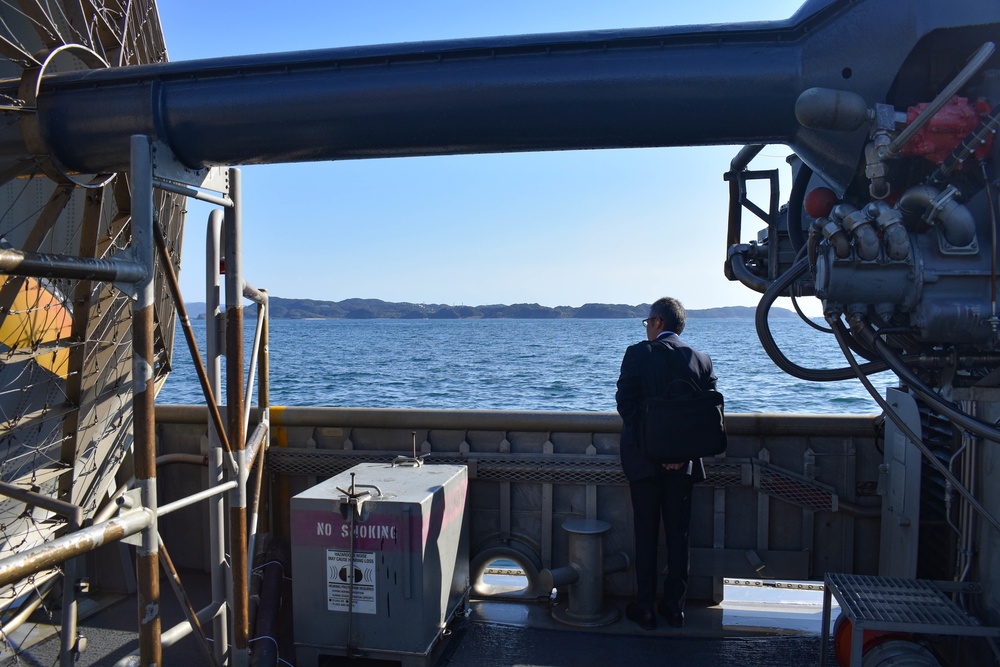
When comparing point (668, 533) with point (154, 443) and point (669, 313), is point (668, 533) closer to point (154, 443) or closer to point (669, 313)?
point (669, 313)

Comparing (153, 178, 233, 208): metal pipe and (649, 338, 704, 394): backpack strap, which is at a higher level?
(153, 178, 233, 208): metal pipe

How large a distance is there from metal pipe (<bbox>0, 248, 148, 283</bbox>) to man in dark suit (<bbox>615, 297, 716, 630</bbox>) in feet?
9.84

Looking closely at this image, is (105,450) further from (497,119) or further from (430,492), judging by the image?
(497,119)

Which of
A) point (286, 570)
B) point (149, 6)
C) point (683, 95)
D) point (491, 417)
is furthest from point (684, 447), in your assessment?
point (149, 6)

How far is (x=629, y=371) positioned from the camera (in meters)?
5.05

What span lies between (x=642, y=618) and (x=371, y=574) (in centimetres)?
186

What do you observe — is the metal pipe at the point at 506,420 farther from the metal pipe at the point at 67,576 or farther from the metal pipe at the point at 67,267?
the metal pipe at the point at 67,267

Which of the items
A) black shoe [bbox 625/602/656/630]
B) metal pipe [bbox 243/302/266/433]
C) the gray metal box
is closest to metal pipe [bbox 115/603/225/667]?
the gray metal box

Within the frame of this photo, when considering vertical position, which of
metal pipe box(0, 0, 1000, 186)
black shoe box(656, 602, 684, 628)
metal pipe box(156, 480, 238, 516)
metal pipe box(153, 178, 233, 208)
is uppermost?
metal pipe box(0, 0, 1000, 186)

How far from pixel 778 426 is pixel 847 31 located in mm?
3094

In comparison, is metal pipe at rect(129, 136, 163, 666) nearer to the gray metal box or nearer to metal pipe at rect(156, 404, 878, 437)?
the gray metal box


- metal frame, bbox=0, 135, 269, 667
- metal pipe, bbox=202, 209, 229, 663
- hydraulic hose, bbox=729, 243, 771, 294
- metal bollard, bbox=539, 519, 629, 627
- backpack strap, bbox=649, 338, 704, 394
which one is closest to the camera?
metal frame, bbox=0, 135, 269, 667

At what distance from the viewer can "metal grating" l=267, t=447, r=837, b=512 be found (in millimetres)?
5480

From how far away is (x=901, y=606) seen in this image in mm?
3547
